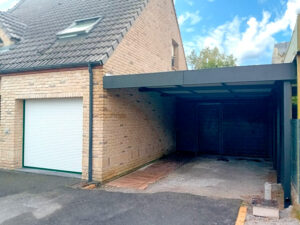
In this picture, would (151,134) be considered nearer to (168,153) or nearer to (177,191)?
(168,153)

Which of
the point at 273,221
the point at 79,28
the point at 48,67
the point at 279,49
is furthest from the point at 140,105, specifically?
the point at 279,49

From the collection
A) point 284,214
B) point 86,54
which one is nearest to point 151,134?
point 86,54

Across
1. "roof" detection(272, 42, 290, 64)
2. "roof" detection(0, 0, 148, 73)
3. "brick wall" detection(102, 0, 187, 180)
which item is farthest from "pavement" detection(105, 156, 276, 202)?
"roof" detection(272, 42, 290, 64)

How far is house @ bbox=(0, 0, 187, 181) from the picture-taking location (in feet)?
21.0

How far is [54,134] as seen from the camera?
284 inches

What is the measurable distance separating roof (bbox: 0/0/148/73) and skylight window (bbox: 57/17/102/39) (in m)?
0.19

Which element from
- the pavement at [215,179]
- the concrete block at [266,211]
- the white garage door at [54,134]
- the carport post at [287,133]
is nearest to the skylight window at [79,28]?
the white garage door at [54,134]

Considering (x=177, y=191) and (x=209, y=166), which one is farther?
(x=209, y=166)

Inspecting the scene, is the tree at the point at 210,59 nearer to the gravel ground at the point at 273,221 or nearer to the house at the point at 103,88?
the house at the point at 103,88

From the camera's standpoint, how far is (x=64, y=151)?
703 cm

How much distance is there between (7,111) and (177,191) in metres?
5.78

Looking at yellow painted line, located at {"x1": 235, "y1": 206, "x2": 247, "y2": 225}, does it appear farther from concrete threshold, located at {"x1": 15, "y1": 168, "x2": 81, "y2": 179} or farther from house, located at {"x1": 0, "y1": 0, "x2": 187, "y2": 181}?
concrete threshold, located at {"x1": 15, "y1": 168, "x2": 81, "y2": 179}

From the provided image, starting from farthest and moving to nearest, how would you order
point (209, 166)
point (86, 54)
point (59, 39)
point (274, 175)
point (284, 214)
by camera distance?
point (209, 166) < point (59, 39) < point (274, 175) < point (86, 54) < point (284, 214)

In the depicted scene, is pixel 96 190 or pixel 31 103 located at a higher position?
pixel 31 103
